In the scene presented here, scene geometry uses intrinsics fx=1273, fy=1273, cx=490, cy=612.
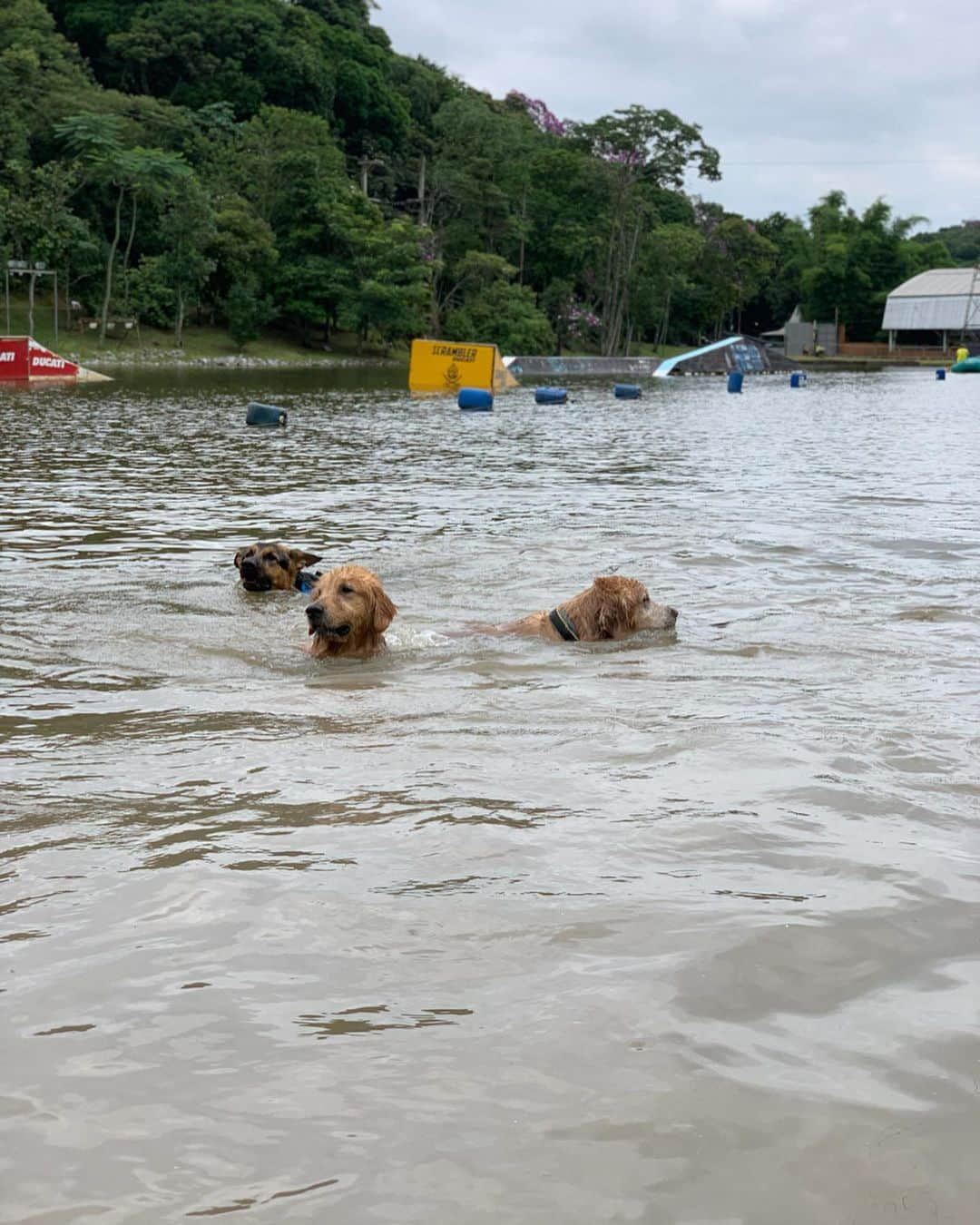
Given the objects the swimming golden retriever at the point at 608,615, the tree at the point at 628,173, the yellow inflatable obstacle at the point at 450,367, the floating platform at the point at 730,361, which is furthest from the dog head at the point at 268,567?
the tree at the point at 628,173

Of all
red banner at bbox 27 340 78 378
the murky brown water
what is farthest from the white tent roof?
the murky brown water

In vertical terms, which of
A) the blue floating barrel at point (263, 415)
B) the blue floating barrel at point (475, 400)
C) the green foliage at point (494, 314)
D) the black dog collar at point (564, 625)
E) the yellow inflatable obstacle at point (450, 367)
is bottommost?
the black dog collar at point (564, 625)

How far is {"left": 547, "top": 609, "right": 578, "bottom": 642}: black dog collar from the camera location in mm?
8633

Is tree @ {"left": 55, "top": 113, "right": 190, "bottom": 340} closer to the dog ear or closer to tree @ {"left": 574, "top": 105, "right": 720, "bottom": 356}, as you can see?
tree @ {"left": 574, "top": 105, "right": 720, "bottom": 356}

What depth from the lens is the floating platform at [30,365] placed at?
4271 cm

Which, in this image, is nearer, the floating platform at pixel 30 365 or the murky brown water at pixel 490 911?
the murky brown water at pixel 490 911

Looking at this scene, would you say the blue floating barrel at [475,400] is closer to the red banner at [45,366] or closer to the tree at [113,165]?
the red banner at [45,366]

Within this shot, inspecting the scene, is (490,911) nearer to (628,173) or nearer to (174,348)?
(174,348)

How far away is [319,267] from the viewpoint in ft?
247

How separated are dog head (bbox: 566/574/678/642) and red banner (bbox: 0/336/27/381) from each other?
3852cm

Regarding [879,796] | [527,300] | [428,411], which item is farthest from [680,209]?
[879,796]

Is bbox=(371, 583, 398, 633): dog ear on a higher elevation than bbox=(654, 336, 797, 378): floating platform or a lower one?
lower

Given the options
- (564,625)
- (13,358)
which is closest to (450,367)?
(13,358)

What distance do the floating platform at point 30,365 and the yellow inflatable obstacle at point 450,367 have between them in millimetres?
11417
